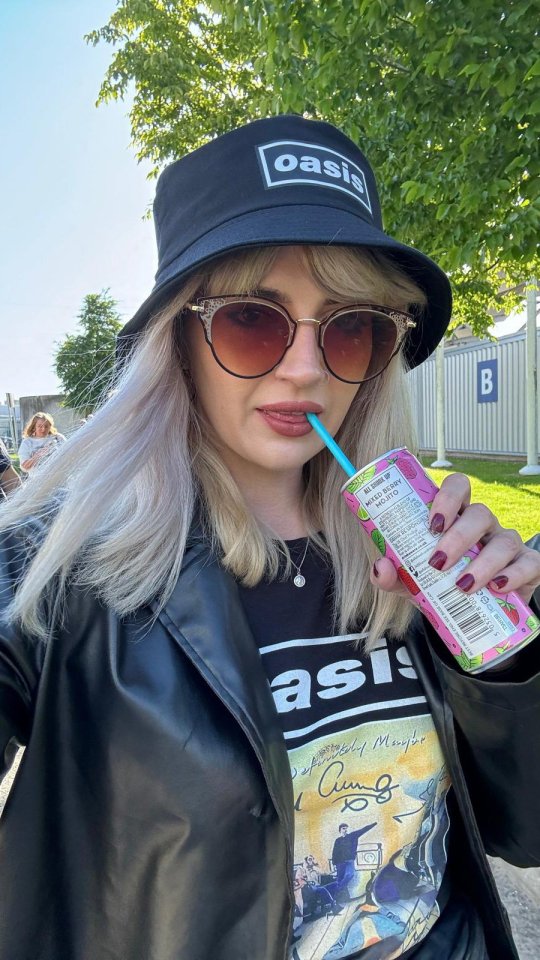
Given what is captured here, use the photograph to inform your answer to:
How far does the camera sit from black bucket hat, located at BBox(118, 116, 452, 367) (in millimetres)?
1019

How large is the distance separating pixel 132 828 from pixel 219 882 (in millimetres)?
144

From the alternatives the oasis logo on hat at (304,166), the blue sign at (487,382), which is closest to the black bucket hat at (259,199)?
the oasis logo on hat at (304,166)

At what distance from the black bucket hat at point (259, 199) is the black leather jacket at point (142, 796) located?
60cm

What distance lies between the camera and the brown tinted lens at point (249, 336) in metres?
1.07

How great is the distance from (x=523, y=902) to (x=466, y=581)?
175 centimetres

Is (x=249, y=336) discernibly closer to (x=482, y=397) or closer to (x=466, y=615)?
(x=466, y=615)

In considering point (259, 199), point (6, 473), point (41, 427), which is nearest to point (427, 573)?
point (259, 199)

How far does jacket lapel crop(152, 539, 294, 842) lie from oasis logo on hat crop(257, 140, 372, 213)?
0.68 meters

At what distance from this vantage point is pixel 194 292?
1113 mm

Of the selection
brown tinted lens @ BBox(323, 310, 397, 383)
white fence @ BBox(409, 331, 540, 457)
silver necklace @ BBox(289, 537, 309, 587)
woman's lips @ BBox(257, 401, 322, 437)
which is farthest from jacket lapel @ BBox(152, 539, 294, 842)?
white fence @ BBox(409, 331, 540, 457)

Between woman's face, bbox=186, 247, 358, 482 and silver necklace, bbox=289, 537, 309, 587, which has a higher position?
woman's face, bbox=186, 247, 358, 482

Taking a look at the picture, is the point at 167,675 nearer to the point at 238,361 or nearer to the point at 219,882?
the point at 219,882

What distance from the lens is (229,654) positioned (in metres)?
0.93

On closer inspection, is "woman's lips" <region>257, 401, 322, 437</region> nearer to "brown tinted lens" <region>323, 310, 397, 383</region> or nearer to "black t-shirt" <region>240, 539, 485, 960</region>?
"brown tinted lens" <region>323, 310, 397, 383</region>
